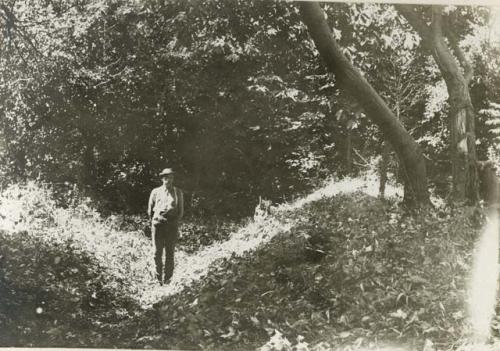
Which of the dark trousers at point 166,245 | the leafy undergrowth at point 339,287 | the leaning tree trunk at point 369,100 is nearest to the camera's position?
the leafy undergrowth at point 339,287

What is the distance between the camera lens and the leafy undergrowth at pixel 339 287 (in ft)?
13.7

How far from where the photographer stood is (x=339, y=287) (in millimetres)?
4273

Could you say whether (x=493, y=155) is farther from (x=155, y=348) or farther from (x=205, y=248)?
(x=155, y=348)

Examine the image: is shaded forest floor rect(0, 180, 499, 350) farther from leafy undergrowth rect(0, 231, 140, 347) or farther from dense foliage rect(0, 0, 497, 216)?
dense foliage rect(0, 0, 497, 216)

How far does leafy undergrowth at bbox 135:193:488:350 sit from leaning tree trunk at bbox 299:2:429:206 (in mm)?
348

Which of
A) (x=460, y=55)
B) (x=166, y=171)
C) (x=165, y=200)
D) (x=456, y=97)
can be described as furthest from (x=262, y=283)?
(x=460, y=55)

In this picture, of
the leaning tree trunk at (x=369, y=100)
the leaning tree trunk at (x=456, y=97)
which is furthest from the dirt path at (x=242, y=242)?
the leaning tree trunk at (x=456, y=97)

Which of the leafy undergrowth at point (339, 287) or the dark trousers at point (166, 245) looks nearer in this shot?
the leafy undergrowth at point (339, 287)

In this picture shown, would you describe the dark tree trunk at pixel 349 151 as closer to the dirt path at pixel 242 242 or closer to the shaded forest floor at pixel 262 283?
the dirt path at pixel 242 242

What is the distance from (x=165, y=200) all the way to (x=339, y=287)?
5.70 ft

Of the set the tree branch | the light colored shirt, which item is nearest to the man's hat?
the light colored shirt

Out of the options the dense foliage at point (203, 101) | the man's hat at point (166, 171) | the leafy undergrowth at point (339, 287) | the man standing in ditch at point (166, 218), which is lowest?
the leafy undergrowth at point (339, 287)

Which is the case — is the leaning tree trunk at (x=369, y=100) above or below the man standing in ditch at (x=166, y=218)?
above

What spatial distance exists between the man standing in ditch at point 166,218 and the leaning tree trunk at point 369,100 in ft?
5.96
